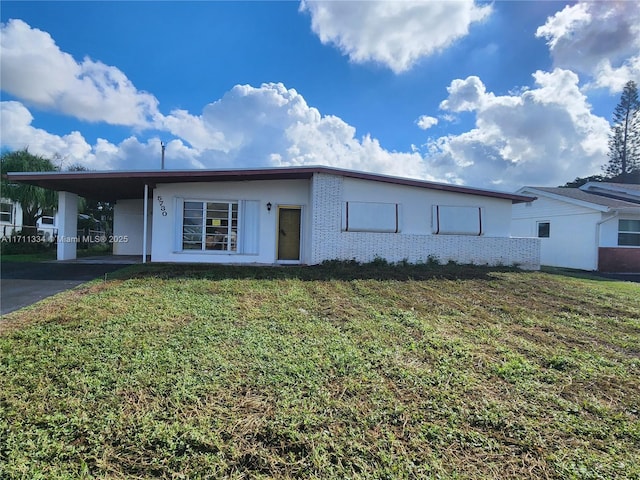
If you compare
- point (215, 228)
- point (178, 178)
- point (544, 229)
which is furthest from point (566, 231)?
point (178, 178)

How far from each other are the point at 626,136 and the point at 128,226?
4483 centimetres

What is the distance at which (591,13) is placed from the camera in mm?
9578

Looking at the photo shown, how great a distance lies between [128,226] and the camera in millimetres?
14961

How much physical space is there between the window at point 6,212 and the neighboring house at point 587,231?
28.7 metres

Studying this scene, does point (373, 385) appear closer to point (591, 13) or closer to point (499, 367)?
point (499, 367)

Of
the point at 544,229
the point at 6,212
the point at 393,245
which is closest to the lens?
the point at 393,245

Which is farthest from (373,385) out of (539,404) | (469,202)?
(469,202)

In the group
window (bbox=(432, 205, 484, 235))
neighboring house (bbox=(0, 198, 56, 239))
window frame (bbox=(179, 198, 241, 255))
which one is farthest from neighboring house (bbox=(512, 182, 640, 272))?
neighboring house (bbox=(0, 198, 56, 239))

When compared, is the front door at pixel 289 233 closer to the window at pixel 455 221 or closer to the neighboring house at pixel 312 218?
the neighboring house at pixel 312 218

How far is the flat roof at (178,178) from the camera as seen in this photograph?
31.1 feet

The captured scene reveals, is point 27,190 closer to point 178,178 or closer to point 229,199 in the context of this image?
point 178,178

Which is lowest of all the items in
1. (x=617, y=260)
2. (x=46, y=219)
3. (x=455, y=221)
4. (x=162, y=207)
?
(x=617, y=260)

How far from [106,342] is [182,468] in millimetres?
2342

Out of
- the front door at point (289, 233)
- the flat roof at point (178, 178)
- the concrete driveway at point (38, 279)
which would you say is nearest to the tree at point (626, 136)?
the flat roof at point (178, 178)
